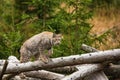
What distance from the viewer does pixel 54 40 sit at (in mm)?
6062

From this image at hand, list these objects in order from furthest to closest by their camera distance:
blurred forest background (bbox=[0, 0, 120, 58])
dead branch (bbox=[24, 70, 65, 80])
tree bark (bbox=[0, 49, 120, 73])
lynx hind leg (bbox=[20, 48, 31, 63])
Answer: blurred forest background (bbox=[0, 0, 120, 58]) → dead branch (bbox=[24, 70, 65, 80]) → lynx hind leg (bbox=[20, 48, 31, 63]) → tree bark (bbox=[0, 49, 120, 73])

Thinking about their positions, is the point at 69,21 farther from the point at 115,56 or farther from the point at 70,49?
the point at 115,56

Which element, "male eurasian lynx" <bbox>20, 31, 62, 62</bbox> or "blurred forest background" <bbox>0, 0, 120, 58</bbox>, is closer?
"male eurasian lynx" <bbox>20, 31, 62, 62</bbox>

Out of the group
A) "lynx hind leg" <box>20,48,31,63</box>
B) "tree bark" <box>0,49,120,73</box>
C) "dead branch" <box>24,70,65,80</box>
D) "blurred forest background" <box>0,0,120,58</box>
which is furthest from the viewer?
"blurred forest background" <box>0,0,120,58</box>

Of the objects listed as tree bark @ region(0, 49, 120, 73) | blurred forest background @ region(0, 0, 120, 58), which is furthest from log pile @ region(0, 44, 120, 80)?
blurred forest background @ region(0, 0, 120, 58)

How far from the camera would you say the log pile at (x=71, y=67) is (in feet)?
19.7

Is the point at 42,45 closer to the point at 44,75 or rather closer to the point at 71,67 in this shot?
the point at 44,75

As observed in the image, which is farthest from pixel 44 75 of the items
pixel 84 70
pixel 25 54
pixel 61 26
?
pixel 61 26

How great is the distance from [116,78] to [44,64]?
5.36ft

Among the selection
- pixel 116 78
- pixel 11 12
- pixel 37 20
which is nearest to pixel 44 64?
pixel 116 78

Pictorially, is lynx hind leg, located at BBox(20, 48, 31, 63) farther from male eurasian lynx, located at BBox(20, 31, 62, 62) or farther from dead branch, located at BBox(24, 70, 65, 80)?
dead branch, located at BBox(24, 70, 65, 80)

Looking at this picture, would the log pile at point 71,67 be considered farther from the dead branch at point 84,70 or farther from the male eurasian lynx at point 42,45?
the male eurasian lynx at point 42,45

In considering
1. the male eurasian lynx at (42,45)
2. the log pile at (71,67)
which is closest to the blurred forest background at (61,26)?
the log pile at (71,67)

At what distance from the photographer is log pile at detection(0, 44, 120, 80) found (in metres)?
6.00
